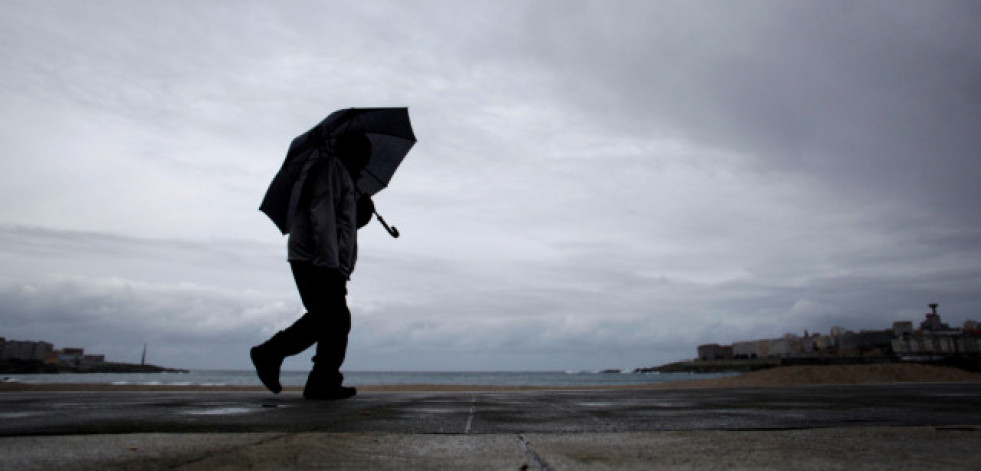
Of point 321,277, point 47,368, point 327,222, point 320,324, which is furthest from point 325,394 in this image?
point 47,368

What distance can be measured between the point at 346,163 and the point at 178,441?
360 cm

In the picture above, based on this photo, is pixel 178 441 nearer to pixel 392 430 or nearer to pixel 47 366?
pixel 392 430

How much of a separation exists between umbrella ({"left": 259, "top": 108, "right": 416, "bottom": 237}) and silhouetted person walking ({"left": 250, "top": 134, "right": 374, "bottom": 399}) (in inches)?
12.5

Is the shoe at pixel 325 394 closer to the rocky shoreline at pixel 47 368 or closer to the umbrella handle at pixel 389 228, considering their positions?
the umbrella handle at pixel 389 228

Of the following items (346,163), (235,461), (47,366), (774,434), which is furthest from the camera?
(47,366)

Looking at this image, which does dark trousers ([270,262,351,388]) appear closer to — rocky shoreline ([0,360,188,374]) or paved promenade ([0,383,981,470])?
paved promenade ([0,383,981,470])

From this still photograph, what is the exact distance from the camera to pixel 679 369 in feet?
584

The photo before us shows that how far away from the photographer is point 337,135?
5.26m

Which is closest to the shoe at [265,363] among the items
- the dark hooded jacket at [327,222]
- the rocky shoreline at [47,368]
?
the dark hooded jacket at [327,222]

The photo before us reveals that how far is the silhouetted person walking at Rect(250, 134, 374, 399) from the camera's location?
15.0 feet

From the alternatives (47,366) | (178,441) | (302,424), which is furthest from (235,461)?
(47,366)

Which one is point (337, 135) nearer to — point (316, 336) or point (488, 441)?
point (316, 336)

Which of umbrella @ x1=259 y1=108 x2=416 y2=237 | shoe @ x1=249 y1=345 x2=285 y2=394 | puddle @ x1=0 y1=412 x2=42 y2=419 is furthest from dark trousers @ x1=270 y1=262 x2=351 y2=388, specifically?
puddle @ x1=0 y1=412 x2=42 y2=419

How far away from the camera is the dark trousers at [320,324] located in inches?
180
